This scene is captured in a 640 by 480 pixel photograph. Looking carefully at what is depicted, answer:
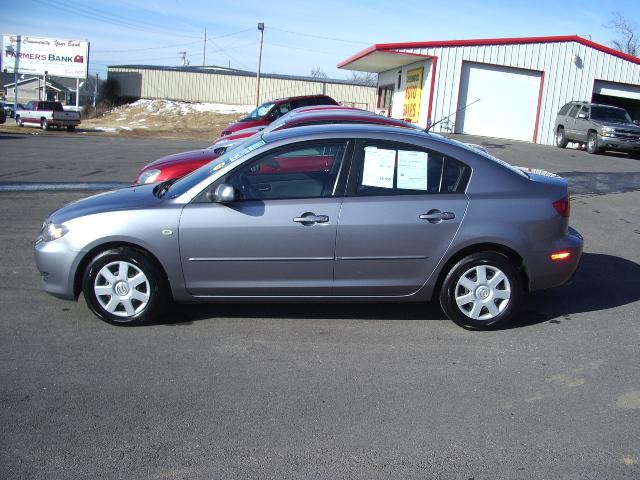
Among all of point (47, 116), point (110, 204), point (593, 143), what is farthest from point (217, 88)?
point (110, 204)

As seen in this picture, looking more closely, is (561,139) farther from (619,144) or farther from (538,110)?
(619,144)

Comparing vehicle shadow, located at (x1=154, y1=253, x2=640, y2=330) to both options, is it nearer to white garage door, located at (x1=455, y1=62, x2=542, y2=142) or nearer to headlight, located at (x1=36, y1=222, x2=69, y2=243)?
headlight, located at (x1=36, y1=222, x2=69, y2=243)

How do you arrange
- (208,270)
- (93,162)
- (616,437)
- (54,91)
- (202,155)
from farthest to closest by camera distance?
(54,91) < (93,162) < (202,155) < (208,270) < (616,437)

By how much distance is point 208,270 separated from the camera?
5242mm

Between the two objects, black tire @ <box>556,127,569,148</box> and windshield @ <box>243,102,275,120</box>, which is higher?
black tire @ <box>556,127,569,148</box>

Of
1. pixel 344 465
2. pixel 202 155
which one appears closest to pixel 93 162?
pixel 202 155

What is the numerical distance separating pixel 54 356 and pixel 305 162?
2423mm

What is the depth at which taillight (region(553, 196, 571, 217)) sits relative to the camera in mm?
5488

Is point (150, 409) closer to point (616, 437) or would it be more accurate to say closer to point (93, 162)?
point (616, 437)

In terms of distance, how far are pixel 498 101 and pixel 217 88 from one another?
33165mm

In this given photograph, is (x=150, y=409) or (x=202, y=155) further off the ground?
(x=202, y=155)

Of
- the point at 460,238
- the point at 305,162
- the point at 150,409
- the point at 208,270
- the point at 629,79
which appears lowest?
the point at 150,409

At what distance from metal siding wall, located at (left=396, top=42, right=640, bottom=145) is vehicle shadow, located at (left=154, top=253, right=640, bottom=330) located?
847 inches

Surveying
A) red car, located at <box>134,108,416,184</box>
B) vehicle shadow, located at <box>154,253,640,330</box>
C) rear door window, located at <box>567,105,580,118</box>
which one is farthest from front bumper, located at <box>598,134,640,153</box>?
vehicle shadow, located at <box>154,253,640,330</box>
